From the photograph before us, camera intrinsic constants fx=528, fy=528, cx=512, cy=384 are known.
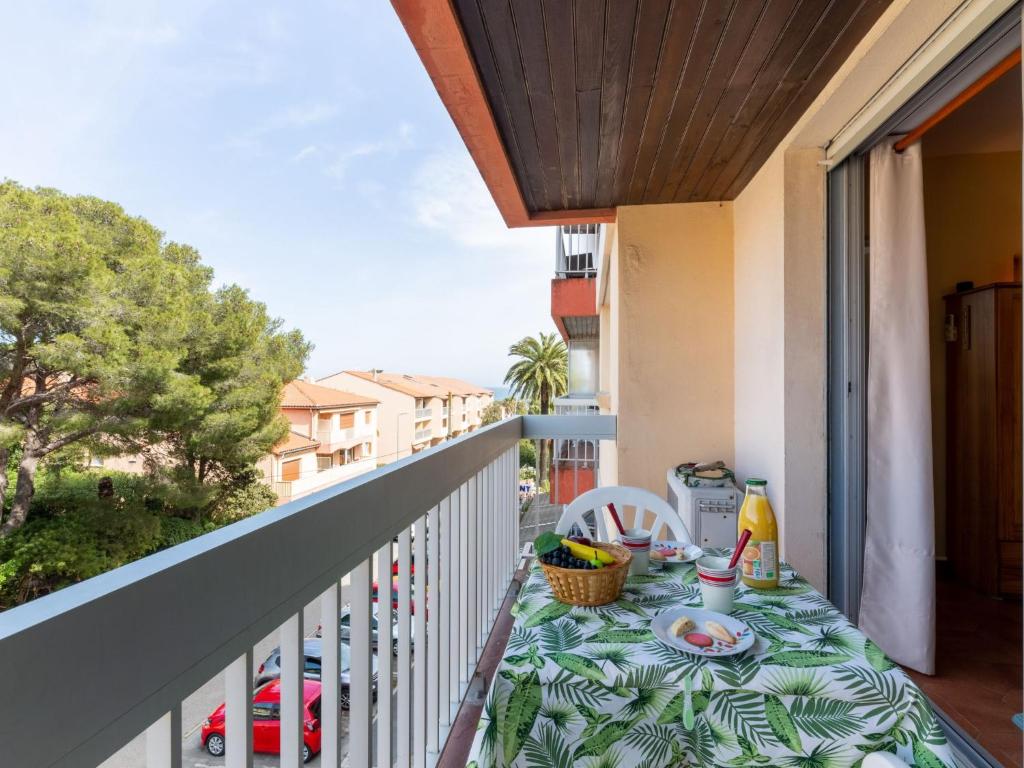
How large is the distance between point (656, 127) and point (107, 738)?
2437 millimetres

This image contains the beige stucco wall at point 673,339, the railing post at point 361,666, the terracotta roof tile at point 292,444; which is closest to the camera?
the railing post at point 361,666

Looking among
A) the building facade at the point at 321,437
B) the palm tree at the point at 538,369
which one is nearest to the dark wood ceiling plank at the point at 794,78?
the building facade at the point at 321,437

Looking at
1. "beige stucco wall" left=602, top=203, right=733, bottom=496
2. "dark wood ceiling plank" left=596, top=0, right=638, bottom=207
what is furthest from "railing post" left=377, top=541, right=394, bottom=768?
"beige stucco wall" left=602, top=203, right=733, bottom=496

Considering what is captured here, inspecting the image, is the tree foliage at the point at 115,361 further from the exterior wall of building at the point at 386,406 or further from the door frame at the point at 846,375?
the door frame at the point at 846,375

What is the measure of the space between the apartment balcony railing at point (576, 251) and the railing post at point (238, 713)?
7309mm

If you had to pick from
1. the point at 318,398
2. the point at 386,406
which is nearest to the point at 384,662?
the point at 318,398

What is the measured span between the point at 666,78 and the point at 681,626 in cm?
177

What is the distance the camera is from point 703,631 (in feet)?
3.27

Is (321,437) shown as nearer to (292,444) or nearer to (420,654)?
(292,444)

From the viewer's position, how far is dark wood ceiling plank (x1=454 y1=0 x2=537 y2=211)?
1.53 metres

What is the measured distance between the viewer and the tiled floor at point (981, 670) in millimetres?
1635

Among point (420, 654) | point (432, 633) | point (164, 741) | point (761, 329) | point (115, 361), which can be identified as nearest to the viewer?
point (164, 741)

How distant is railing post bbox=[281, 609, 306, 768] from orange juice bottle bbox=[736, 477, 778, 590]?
3.14 ft

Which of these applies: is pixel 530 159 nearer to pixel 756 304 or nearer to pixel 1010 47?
pixel 756 304
